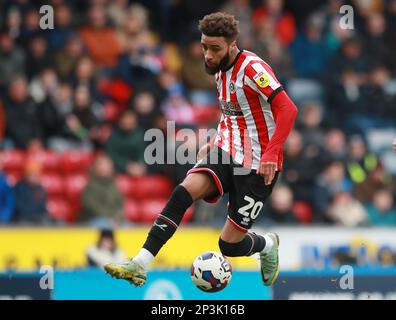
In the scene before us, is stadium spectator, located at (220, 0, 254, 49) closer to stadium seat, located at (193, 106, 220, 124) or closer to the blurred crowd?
the blurred crowd

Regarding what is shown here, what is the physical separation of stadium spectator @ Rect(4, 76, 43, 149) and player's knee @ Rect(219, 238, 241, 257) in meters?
6.06

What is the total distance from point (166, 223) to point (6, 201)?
5.42 meters

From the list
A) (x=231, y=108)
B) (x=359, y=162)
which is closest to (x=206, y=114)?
(x=359, y=162)

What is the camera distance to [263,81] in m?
9.28

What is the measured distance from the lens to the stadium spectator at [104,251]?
44.5 feet

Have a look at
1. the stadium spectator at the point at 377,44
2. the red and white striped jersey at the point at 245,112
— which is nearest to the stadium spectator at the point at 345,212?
Result: the stadium spectator at the point at 377,44

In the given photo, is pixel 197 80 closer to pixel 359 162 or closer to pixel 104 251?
pixel 359 162

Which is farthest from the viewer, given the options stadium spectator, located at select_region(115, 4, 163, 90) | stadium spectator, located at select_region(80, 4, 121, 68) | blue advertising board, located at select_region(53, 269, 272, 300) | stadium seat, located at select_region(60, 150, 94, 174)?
stadium spectator, located at select_region(80, 4, 121, 68)

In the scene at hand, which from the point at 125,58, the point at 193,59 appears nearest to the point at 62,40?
the point at 125,58

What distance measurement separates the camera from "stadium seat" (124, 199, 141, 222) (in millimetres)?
15115

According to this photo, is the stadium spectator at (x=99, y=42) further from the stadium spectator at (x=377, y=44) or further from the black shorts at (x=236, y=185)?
the black shorts at (x=236, y=185)

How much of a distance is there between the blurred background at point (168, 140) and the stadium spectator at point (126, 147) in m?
0.02

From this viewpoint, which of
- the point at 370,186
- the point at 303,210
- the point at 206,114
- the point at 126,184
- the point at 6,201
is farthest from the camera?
the point at 206,114

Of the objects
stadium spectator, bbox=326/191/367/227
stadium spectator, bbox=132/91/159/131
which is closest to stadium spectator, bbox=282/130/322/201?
stadium spectator, bbox=326/191/367/227
